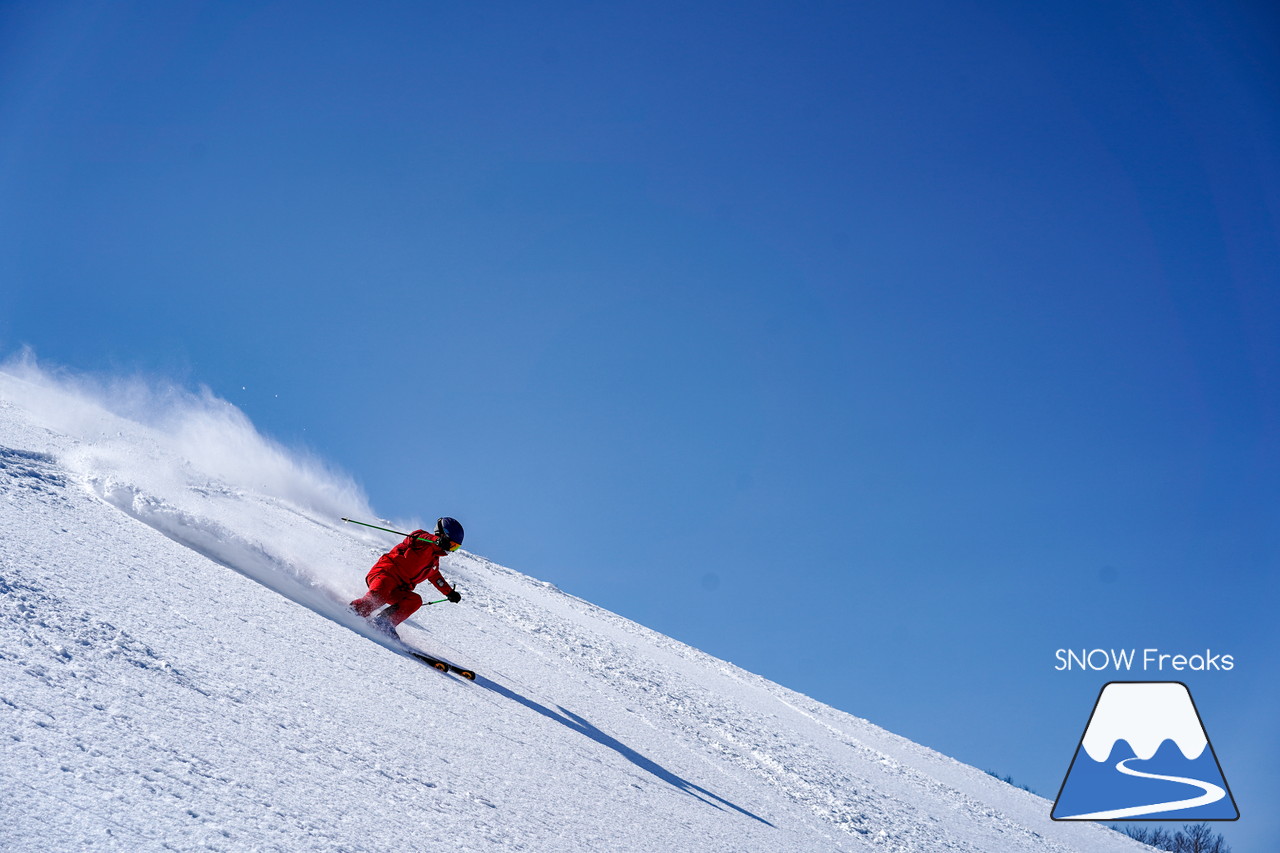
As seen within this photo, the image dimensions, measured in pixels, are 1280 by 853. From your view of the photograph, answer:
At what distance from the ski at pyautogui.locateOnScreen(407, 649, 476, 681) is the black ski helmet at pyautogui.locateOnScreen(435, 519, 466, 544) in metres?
1.78

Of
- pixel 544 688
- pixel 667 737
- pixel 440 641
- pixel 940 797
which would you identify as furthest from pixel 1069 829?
pixel 440 641

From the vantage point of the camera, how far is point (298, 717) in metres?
3.87

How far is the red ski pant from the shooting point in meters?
7.37

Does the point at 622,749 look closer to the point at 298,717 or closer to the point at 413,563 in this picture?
the point at 413,563

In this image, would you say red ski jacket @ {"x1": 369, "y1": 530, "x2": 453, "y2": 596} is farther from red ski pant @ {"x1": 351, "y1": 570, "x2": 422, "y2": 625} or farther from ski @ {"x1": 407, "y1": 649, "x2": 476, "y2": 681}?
ski @ {"x1": 407, "y1": 649, "x2": 476, "y2": 681}

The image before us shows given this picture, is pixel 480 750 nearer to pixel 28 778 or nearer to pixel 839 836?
pixel 28 778

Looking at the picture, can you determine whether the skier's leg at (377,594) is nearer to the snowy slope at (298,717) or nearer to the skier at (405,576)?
the skier at (405,576)

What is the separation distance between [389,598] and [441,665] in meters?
1.46

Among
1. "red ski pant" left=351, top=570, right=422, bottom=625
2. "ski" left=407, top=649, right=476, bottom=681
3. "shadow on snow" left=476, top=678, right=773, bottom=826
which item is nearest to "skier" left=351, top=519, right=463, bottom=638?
"red ski pant" left=351, top=570, right=422, bottom=625

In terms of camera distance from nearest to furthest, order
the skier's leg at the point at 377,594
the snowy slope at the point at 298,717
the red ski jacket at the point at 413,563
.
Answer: the snowy slope at the point at 298,717, the skier's leg at the point at 377,594, the red ski jacket at the point at 413,563

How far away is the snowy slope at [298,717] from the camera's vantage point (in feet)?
9.21

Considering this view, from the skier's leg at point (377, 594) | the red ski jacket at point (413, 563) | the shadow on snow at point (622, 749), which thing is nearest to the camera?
the shadow on snow at point (622, 749)

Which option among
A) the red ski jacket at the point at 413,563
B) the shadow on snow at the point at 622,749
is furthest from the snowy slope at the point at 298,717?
the red ski jacket at the point at 413,563

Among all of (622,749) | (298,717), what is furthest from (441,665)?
(298,717)
